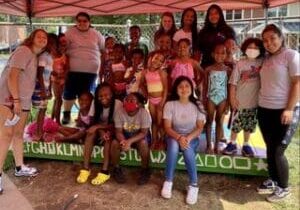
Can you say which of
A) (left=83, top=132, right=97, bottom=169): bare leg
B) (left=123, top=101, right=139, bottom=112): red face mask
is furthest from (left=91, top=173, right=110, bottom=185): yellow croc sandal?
(left=123, top=101, right=139, bottom=112): red face mask

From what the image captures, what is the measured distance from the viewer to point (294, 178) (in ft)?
17.5

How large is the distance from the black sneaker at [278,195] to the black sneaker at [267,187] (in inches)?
3.8

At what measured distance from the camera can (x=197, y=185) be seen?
4.65m

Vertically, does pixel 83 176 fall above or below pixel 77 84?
below

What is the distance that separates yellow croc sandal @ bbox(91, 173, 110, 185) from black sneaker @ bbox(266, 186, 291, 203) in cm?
189

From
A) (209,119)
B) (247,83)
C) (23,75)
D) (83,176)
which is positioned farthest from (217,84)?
(23,75)

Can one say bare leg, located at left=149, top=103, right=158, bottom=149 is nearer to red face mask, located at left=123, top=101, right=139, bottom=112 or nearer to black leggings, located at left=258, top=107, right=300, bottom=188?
red face mask, located at left=123, top=101, right=139, bottom=112

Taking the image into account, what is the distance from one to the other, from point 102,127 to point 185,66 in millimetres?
1257

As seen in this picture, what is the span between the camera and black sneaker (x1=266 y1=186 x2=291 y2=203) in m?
4.50

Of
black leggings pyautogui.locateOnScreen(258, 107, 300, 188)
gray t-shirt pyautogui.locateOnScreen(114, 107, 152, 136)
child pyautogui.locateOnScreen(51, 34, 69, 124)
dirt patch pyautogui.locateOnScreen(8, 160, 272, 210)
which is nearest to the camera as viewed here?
black leggings pyautogui.locateOnScreen(258, 107, 300, 188)

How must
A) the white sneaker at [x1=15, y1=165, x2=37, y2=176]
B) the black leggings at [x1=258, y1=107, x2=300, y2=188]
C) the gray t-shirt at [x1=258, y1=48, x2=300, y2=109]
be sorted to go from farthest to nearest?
the white sneaker at [x1=15, y1=165, x2=37, y2=176], the black leggings at [x1=258, y1=107, x2=300, y2=188], the gray t-shirt at [x1=258, y1=48, x2=300, y2=109]

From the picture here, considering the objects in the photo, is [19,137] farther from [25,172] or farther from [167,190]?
[167,190]

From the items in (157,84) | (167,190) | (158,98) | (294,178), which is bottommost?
(294,178)

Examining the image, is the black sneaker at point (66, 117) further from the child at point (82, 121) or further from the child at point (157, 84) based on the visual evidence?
the child at point (157, 84)
